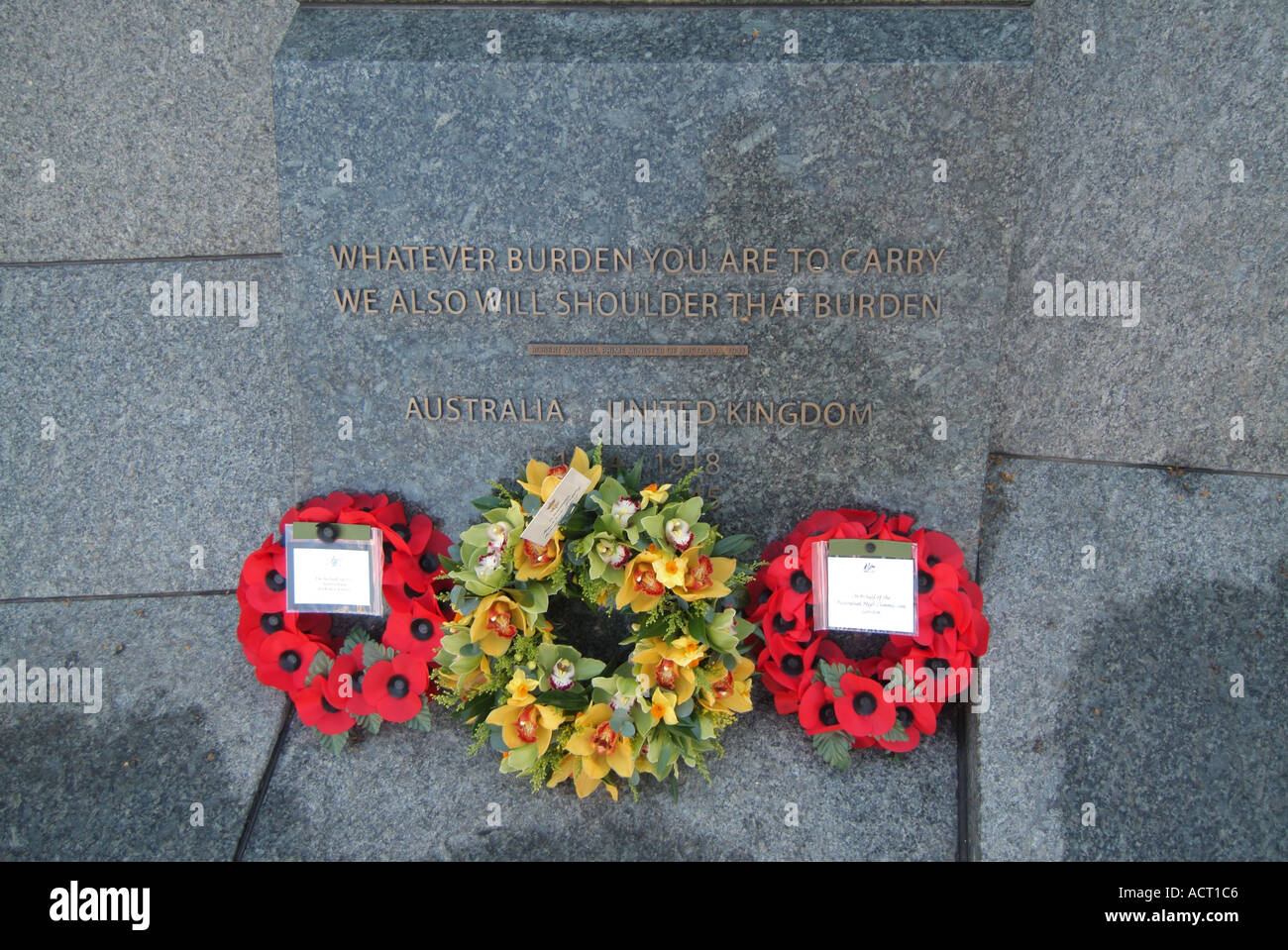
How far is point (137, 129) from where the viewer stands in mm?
2953

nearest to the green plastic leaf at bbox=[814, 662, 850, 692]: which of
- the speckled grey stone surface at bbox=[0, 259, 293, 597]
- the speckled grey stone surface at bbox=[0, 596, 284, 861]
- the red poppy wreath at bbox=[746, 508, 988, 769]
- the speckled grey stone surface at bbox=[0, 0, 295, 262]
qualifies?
the red poppy wreath at bbox=[746, 508, 988, 769]

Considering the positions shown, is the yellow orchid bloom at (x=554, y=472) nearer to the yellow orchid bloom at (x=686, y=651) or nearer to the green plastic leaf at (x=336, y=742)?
the yellow orchid bloom at (x=686, y=651)

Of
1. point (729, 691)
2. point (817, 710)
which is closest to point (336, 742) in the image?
point (729, 691)

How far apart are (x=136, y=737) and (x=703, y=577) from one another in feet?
7.73

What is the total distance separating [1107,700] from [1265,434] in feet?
4.17

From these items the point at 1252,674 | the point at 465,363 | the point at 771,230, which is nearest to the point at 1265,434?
the point at 1252,674

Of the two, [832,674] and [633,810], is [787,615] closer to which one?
[832,674]

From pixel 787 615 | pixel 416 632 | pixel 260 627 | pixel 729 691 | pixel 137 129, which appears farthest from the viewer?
pixel 137 129

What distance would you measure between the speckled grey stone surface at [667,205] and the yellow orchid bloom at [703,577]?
417 mm

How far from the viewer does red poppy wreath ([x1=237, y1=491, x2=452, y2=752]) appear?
2.61 metres

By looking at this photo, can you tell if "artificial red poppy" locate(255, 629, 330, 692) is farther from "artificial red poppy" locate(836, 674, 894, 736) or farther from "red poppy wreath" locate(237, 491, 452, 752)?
"artificial red poppy" locate(836, 674, 894, 736)

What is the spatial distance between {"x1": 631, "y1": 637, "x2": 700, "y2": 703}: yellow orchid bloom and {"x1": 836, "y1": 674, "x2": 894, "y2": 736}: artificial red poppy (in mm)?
567

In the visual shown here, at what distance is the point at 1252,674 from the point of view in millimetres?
2633

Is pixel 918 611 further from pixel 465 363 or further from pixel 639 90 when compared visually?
pixel 639 90
